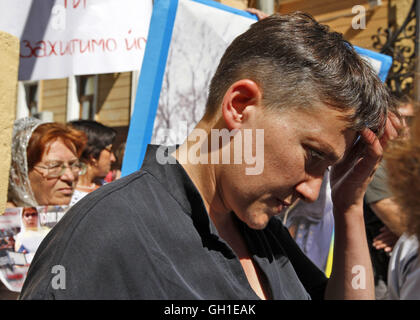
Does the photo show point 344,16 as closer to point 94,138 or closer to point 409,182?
point 94,138

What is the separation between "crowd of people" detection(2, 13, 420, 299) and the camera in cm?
96

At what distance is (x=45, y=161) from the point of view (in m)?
2.76

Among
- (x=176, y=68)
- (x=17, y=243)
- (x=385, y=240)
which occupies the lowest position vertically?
(x=385, y=240)

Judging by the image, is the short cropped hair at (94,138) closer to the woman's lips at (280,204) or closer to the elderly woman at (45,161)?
the elderly woman at (45,161)

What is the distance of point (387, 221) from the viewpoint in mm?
2820

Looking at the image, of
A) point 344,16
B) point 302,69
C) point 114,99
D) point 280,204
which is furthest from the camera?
point 114,99

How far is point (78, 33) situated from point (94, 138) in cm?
174

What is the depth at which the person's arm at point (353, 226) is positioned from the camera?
1.49 metres

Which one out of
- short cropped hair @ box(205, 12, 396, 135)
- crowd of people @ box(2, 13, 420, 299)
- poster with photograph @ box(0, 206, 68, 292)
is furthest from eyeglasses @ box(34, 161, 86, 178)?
short cropped hair @ box(205, 12, 396, 135)

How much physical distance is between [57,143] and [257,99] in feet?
6.54

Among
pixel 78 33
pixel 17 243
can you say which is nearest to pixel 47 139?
pixel 78 33

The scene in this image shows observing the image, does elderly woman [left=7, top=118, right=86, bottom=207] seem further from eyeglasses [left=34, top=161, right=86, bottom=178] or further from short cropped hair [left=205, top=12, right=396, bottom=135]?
short cropped hair [left=205, top=12, right=396, bottom=135]

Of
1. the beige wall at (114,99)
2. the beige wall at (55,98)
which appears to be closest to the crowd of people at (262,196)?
the beige wall at (114,99)

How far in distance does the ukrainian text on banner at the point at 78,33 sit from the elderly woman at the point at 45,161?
44cm
